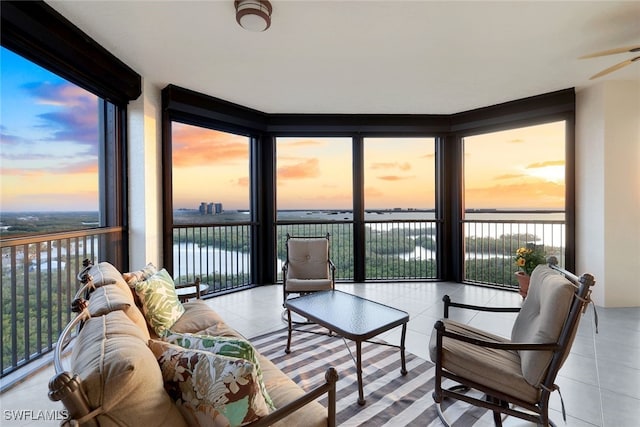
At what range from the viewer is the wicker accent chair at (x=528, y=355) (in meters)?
1.49

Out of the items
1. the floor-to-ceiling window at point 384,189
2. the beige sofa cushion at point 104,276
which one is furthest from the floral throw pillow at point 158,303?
the floor-to-ceiling window at point 384,189

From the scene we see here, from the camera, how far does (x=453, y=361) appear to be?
5.59ft

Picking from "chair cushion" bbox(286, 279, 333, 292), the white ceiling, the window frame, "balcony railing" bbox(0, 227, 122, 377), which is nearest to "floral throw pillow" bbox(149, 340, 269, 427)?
"balcony railing" bbox(0, 227, 122, 377)

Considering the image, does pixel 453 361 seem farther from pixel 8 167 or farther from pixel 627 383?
pixel 8 167

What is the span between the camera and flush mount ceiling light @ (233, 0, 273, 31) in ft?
6.65

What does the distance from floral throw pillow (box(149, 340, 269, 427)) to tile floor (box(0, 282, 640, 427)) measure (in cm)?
153

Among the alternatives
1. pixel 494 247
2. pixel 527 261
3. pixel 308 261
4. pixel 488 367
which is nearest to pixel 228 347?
pixel 488 367

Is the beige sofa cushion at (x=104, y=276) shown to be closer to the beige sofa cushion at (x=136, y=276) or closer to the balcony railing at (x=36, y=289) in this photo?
the beige sofa cushion at (x=136, y=276)

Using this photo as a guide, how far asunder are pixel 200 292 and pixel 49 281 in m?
1.22

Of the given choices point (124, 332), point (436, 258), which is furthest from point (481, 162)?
point (124, 332)

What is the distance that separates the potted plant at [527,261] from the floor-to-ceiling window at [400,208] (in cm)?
144

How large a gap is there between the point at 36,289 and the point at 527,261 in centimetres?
509

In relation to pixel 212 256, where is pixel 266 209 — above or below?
above

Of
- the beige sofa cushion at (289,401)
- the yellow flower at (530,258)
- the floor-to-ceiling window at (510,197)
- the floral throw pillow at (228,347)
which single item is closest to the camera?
the floral throw pillow at (228,347)
